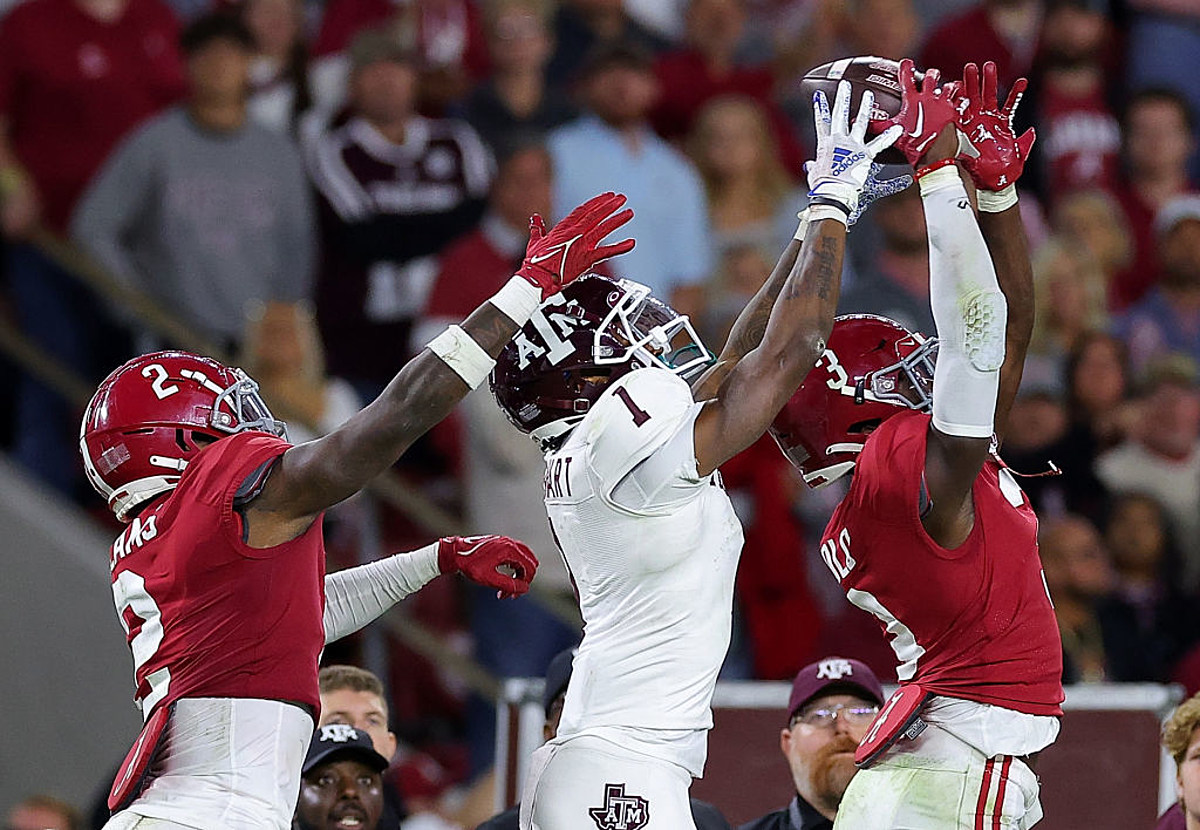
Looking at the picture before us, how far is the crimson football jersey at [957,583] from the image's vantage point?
15.1 feet

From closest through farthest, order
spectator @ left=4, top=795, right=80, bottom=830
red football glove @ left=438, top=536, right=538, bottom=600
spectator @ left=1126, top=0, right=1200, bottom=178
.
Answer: red football glove @ left=438, top=536, right=538, bottom=600 < spectator @ left=4, top=795, right=80, bottom=830 < spectator @ left=1126, top=0, right=1200, bottom=178

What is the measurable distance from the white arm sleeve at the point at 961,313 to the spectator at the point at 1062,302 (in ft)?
19.9

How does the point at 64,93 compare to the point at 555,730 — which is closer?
the point at 555,730

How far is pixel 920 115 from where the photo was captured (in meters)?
4.60

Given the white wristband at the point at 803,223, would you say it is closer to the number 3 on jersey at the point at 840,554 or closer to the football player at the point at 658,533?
the football player at the point at 658,533

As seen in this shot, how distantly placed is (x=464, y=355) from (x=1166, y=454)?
21.6ft

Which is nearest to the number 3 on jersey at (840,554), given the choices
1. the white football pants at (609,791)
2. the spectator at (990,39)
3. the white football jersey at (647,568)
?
the white football jersey at (647,568)

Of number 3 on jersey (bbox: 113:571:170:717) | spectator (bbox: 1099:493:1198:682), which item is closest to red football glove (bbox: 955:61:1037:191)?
number 3 on jersey (bbox: 113:571:170:717)

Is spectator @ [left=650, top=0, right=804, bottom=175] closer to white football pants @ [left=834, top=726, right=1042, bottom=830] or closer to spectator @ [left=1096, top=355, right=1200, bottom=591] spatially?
spectator @ [left=1096, top=355, right=1200, bottom=591]

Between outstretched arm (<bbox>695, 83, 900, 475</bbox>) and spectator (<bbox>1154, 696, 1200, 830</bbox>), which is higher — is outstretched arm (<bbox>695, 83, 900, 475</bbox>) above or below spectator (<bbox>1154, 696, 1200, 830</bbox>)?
above

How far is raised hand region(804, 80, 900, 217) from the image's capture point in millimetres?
4668

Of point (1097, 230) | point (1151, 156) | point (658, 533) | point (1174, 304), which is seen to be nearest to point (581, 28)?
point (1097, 230)

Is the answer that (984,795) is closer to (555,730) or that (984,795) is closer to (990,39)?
(555,730)

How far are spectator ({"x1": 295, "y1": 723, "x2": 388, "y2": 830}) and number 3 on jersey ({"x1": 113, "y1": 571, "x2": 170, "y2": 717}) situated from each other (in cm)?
132
